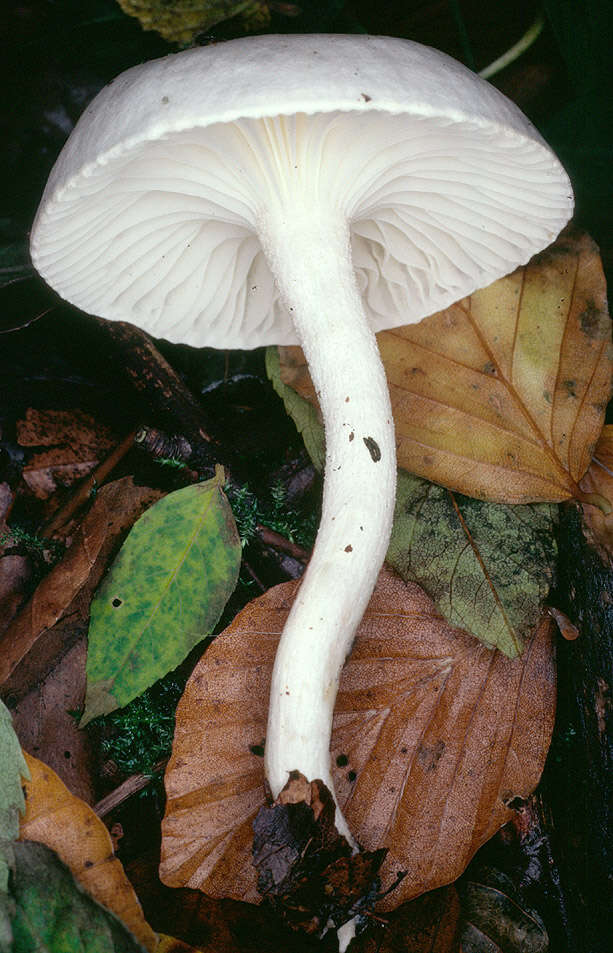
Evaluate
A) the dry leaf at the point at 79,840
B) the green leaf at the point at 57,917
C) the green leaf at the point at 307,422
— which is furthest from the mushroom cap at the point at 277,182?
the green leaf at the point at 57,917

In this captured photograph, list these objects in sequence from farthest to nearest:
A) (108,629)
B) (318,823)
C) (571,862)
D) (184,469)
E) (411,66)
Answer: (184,469)
(108,629)
(571,862)
(318,823)
(411,66)

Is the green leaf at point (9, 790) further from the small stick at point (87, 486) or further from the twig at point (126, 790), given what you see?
the small stick at point (87, 486)

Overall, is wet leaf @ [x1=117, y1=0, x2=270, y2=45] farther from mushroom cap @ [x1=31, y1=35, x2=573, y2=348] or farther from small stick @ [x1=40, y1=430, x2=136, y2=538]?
small stick @ [x1=40, y1=430, x2=136, y2=538]

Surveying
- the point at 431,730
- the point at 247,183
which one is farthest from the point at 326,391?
the point at 431,730

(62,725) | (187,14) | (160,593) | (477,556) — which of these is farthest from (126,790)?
(187,14)

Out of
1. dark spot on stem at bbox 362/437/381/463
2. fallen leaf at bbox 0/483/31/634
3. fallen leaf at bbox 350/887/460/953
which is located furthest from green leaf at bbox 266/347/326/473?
fallen leaf at bbox 350/887/460/953

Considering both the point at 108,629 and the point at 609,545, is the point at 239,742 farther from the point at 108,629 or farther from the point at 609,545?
the point at 609,545

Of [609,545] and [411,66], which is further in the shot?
[609,545]
